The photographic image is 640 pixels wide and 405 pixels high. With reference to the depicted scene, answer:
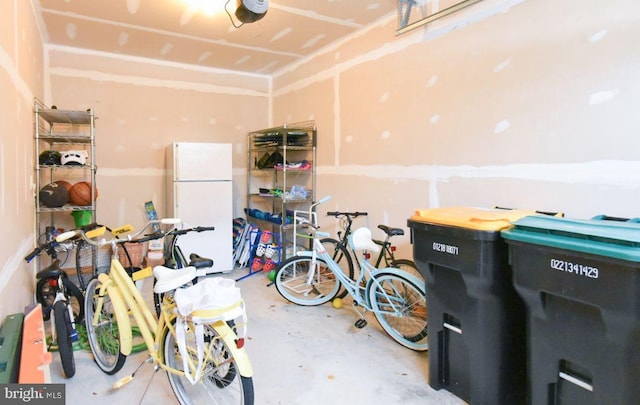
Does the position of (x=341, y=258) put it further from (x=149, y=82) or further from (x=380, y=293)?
(x=149, y=82)

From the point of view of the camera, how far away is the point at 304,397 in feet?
6.96

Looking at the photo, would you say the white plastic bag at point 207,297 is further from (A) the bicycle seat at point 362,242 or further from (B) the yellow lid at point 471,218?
(A) the bicycle seat at point 362,242

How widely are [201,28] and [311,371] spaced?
333 cm

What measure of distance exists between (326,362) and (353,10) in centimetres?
294

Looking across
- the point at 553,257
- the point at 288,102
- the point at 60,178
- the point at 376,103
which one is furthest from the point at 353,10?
the point at 60,178

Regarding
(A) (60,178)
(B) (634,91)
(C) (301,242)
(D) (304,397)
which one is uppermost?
(B) (634,91)

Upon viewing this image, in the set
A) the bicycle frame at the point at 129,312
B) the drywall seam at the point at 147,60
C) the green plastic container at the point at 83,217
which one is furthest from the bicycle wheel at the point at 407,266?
the drywall seam at the point at 147,60

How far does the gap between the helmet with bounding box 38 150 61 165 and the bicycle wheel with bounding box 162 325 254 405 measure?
8.61 feet

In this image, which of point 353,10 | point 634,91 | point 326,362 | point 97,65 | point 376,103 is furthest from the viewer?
point 97,65

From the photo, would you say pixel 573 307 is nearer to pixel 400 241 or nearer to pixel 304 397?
pixel 304 397

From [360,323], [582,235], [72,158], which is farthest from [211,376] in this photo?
[72,158]

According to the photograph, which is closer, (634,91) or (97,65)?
(634,91)

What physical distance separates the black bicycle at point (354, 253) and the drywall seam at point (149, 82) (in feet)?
8.45

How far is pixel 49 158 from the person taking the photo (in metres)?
3.52
